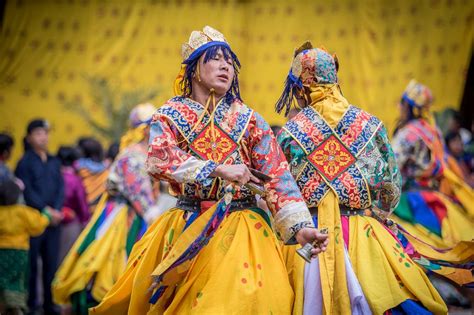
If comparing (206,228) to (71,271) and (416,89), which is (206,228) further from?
(416,89)

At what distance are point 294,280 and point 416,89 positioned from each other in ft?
12.5

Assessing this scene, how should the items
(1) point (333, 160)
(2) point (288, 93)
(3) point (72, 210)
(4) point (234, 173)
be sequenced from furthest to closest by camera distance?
(3) point (72, 210) → (2) point (288, 93) → (1) point (333, 160) → (4) point (234, 173)

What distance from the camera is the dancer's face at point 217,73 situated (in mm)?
4465

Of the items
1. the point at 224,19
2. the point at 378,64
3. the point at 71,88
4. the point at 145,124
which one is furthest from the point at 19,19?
the point at 145,124

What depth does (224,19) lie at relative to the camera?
14.6 m

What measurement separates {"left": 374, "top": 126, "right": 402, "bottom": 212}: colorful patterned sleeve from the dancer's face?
107cm

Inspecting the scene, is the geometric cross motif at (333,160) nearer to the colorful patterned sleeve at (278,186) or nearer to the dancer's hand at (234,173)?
the colorful patterned sleeve at (278,186)

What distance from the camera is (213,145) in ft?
14.4

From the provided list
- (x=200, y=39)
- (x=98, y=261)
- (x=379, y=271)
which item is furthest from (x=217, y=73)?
(x=98, y=261)

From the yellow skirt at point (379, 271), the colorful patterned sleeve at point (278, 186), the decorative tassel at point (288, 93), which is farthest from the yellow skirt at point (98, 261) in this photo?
the colorful patterned sleeve at point (278, 186)

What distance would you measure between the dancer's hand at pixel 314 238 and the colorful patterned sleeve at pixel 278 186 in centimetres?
4

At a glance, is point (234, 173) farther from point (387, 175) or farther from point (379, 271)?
point (387, 175)

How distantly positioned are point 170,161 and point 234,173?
1.11 ft

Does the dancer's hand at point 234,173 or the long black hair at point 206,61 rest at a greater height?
the long black hair at point 206,61
